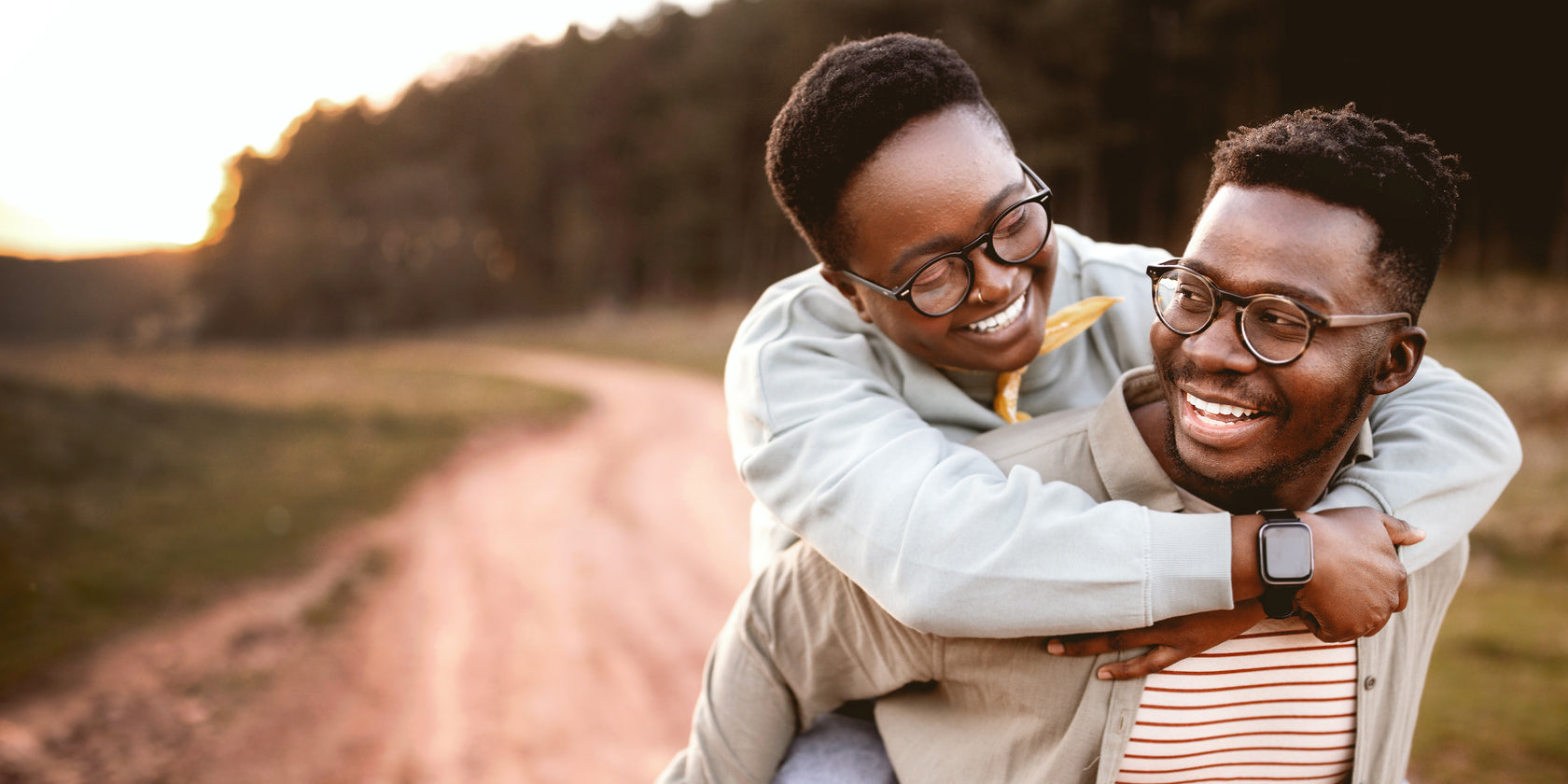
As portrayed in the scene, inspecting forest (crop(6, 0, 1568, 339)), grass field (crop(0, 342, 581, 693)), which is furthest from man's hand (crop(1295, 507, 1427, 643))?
grass field (crop(0, 342, 581, 693))

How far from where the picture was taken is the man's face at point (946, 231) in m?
2.03

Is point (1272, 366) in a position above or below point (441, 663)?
above

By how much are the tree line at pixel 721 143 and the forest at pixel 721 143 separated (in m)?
0.07

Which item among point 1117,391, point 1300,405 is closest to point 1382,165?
point 1300,405

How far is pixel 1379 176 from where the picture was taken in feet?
4.91

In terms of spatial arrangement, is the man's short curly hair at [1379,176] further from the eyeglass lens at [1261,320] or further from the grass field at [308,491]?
the grass field at [308,491]

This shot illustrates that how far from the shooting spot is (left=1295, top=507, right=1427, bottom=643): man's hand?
1.52m

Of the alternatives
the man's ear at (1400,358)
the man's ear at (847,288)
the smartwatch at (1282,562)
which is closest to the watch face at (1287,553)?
the smartwatch at (1282,562)

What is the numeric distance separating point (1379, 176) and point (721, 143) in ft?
113

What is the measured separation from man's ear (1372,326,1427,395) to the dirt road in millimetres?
4398

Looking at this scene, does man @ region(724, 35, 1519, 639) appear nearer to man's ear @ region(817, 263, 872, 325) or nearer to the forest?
man's ear @ region(817, 263, 872, 325)

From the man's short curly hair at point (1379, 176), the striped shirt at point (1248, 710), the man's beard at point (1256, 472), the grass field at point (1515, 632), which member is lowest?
the grass field at point (1515, 632)

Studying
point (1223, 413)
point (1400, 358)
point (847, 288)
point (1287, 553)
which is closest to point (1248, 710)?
point (1287, 553)

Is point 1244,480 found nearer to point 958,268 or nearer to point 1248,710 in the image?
point 1248,710
